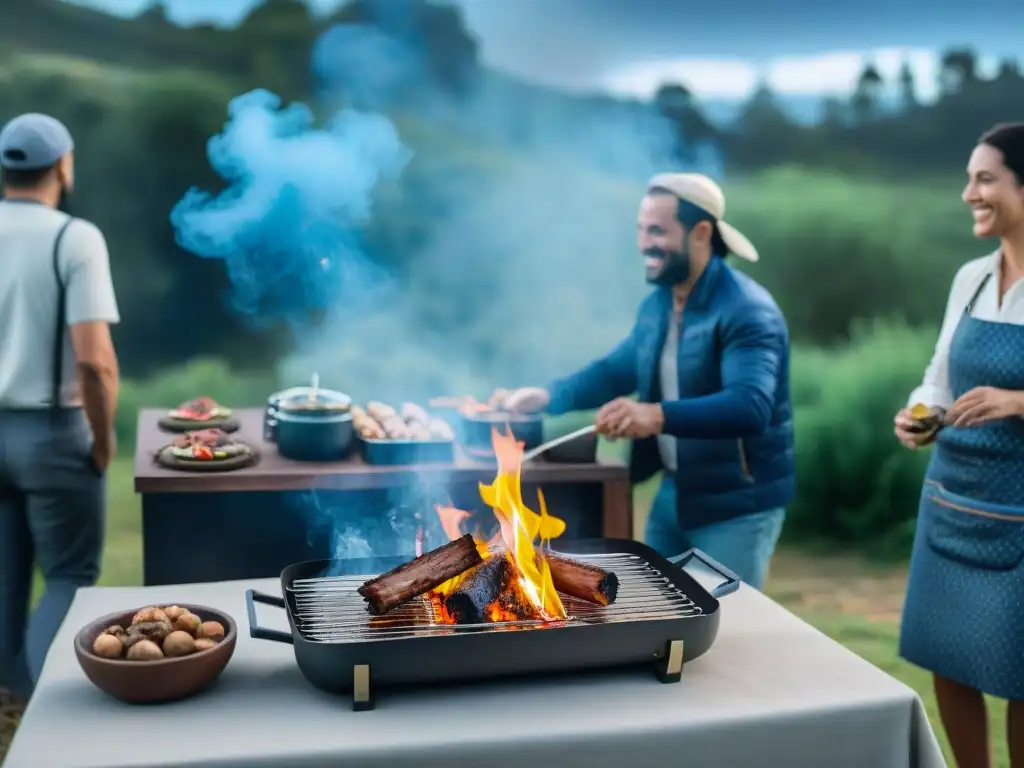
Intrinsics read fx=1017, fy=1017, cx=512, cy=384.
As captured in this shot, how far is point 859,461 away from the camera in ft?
23.0

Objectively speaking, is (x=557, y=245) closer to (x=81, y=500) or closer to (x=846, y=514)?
(x=846, y=514)

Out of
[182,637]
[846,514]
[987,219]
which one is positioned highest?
[987,219]

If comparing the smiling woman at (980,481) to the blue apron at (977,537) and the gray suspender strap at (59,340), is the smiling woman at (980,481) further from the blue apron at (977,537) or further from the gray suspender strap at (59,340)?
the gray suspender strap at (59,340)

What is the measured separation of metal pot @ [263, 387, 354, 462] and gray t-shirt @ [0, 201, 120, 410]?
2.34 feet

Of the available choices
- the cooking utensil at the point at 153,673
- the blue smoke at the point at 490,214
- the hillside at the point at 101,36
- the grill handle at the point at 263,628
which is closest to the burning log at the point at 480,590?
the grill handle at the point at 263,628

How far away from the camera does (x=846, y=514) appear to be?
23.0 feet

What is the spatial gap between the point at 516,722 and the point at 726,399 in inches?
A: 62.2

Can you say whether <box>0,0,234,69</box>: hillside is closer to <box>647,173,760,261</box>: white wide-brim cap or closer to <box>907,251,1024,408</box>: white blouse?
<box>647,173,760,261</box>: white wide-brim cap

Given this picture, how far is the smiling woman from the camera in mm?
2859

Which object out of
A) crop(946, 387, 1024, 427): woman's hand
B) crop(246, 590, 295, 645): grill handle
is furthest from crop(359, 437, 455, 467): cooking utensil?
crop(946, 387, 1024, 427): woman's hand

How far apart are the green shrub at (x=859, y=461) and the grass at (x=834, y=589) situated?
0.31 meters

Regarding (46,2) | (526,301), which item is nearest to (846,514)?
(526,301)

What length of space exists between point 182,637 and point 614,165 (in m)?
6.79

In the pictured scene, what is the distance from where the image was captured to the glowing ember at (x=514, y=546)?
2.15 m
